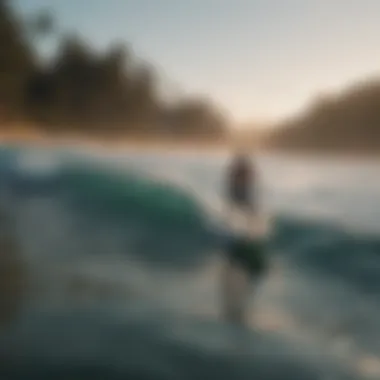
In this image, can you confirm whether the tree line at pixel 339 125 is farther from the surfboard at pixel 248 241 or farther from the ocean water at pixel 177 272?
the surfboard at pixel 248 241

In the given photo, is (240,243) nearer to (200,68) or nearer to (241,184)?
(241,184)

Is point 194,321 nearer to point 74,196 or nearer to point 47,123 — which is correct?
point 74,196

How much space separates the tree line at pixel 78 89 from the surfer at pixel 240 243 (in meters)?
0.14

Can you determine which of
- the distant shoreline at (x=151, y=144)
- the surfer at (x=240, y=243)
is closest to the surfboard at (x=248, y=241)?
the surfer at (x=240, y=243)

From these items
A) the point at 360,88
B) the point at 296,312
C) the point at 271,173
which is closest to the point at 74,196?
the point at 271,173

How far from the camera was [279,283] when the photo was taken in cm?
138

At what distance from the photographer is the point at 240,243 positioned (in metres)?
1.40

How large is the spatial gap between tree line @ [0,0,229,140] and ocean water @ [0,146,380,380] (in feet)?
0.24

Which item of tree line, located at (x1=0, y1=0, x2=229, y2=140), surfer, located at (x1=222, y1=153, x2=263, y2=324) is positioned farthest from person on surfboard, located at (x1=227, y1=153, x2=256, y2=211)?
tree line, located at (x1=0, y1=0, x2=229, y2=140)

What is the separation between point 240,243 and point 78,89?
0.52 metres

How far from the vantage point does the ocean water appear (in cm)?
134

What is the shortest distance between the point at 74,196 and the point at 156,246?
0.23 m

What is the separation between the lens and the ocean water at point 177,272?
1336 mm

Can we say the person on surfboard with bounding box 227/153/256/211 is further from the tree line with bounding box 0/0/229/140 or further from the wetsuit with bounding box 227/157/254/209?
the tree line with bounding box 0/0/229/140
